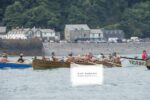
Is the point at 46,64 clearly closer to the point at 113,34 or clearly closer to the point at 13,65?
the point at 13,65

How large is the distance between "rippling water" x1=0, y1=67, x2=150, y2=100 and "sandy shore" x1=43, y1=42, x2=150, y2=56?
2798 inches

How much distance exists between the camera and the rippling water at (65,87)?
6072cm

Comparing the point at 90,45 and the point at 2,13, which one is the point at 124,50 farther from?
the point at 2,13

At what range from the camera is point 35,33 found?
17312 centimetres

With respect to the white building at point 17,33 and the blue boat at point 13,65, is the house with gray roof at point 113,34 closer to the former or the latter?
the white building at point 17,33

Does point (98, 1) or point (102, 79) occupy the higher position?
point (98, 1)

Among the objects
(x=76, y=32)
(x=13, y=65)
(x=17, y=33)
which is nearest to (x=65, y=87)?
(x=13, y=65)

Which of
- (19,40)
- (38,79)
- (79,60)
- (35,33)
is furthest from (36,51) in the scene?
(38,79)

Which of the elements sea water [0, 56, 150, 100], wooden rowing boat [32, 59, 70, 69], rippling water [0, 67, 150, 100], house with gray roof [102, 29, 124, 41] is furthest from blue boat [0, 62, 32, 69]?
house with gray roof [102, 29, 124, 41]

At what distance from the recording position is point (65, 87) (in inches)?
2648

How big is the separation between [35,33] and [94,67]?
287 feet

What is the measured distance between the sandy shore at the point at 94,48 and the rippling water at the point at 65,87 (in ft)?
233

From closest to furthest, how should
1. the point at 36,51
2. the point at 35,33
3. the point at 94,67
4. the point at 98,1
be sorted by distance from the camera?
the point at 94,67 → the point at 36,51 → the point at 35,33 → the point at 98,1

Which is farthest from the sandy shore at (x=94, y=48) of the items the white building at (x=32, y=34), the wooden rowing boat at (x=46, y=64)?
the wooden rowing boat at (x=46, y=64)
